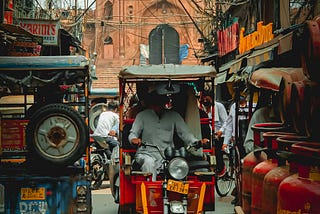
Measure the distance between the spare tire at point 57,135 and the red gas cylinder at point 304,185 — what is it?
138 inches

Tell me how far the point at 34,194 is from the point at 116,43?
47.8 metres

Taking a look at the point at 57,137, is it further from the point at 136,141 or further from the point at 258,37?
the point at 258,37

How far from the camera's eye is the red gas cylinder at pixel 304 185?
450 cm

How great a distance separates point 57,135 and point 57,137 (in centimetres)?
3

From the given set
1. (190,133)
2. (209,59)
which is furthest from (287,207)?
(209,59)

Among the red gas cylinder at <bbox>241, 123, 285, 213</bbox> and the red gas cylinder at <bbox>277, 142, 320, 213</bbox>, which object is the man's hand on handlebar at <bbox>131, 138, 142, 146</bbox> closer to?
the red gas cylinder at <bbox>241, 123, 285, 213</bbox>

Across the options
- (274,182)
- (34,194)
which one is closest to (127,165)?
(34,194)

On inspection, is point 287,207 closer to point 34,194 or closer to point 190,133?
point 34,194

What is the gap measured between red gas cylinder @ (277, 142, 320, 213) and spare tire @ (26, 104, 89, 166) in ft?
11.5

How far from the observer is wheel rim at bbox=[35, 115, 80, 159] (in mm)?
7883

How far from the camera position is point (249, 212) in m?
7.25

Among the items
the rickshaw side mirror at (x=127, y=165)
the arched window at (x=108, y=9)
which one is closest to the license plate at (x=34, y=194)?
the rickshaw side mirror at (x=127, y=165)

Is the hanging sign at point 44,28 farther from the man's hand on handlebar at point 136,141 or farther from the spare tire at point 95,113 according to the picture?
the man's hand on handlebar at point 136,141

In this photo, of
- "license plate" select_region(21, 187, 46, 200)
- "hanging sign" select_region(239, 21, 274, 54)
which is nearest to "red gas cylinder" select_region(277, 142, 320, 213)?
"license plate" select_region(21, 187, 46, 200)
